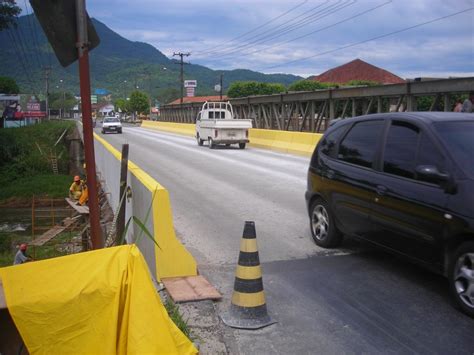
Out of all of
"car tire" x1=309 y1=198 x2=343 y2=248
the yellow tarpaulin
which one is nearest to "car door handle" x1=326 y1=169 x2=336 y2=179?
"car tire" x1=309 y1=198 x2=343 y2=248

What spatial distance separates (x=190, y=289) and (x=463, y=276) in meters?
2.43

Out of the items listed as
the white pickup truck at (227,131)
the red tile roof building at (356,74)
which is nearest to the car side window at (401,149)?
the white pickup truck at (227,131)

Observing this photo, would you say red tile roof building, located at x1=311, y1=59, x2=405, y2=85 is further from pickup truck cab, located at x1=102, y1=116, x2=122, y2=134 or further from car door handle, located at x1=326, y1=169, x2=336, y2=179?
car door handle, located at x1=326, y1=169, x2=336, y2=179

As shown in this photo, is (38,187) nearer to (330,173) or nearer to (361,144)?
(330,173)

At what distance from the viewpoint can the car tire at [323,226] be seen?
650 cm

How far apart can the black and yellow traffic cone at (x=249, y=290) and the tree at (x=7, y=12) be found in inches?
1376

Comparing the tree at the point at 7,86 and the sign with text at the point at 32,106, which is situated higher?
the tree at the point at 7,86

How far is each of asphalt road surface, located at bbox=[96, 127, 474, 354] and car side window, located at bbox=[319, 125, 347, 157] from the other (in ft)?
4.07

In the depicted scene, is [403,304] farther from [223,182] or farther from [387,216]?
[223,182]

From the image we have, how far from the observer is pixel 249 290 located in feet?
14.7

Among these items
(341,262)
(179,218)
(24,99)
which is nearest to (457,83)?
(179,218)

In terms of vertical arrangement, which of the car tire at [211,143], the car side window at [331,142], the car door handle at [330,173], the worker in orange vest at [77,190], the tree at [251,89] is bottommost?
the worker in orange vest at [77,190]

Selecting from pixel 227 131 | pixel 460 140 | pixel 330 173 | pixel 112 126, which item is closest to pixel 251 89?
pixel 112 126

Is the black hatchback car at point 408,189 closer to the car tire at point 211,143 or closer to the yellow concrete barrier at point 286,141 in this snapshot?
the yellow concrete barrier at point 286,141
